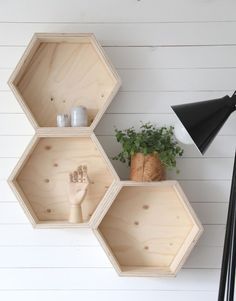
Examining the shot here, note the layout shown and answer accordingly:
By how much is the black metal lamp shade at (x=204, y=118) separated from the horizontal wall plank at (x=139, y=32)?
387 millimetres

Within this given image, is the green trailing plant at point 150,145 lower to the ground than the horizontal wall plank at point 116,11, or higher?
lower

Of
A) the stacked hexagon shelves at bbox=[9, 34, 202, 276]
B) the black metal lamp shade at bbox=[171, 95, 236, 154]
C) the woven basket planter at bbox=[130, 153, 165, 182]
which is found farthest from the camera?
the stacked hexagon shelves at bbox=[9, 34, 202, 276]

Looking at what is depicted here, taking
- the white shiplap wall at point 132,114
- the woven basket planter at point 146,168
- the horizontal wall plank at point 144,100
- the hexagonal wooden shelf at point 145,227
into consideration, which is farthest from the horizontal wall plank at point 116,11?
the hexagonal wooden shelf at point 145,227

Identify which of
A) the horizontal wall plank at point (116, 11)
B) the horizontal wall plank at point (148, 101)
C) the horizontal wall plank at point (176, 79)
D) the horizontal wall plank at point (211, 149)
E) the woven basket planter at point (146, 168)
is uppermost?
the horizontal wall plank at point (116, 11)

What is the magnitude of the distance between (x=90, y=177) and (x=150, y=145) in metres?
0.29

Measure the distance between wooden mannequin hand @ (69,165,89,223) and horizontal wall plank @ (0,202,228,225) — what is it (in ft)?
0.77

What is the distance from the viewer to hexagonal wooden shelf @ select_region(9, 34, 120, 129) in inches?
60.2

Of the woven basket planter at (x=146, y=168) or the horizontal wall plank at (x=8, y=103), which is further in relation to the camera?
the horizontal wall plank at (x=8, y=103)

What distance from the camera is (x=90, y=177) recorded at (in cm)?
155

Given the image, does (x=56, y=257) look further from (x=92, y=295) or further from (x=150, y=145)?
(x=150, y=145)

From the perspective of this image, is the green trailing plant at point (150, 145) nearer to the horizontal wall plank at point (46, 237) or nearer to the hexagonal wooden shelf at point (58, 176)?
the hexagonal wooden shelf at point (58, 176)

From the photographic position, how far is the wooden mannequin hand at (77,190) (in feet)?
4.81

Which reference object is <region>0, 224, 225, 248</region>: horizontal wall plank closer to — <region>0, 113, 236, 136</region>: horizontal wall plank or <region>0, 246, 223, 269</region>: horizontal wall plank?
<region>0, 246, 223, 269</region>: horizontal wall plank

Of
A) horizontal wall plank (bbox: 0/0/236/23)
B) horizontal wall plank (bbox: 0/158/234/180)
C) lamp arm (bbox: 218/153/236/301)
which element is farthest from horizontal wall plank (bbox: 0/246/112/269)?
horizontal wall plank (bbox: 0/0/236/23)
